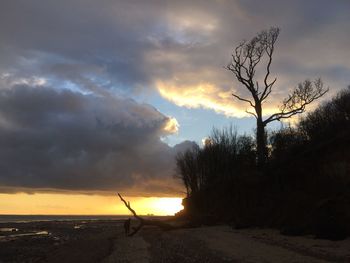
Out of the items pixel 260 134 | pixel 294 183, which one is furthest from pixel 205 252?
pixel 260 134

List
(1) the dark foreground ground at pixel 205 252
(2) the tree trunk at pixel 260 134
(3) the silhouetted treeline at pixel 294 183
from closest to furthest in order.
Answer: (1) the dark foreground ground at pixel 205 252 < (3) the silhouetted treeline at pixel 294 183 < (2) the tree trunk at pixel 260 134

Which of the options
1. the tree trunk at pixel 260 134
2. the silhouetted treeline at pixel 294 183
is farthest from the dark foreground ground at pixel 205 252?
the tree trunk at pixel 260 134

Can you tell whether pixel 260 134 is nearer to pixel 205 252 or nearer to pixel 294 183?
pixel 294 183

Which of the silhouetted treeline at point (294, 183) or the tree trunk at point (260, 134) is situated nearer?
the silhouetted treeline at point (294, 183)

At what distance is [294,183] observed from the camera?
49.2 meters

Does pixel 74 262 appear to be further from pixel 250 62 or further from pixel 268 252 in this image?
pixel 250 62

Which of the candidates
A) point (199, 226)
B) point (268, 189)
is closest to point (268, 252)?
point (268, 189)

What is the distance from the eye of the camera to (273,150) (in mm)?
60781

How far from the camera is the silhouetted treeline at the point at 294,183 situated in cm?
3747

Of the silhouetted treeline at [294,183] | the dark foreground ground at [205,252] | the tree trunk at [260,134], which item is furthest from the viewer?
the tree trunk at [260,134]

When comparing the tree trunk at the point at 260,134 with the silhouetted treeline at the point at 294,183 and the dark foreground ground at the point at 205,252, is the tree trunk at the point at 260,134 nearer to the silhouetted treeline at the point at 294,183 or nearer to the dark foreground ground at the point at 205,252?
the silhouetted treeline at the point at 294,183

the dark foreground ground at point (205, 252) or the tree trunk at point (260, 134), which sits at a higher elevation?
the tree trunk at point (260, 134)

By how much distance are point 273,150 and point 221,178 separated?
8.23 metres

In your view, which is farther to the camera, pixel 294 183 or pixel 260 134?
pixel 260 134
